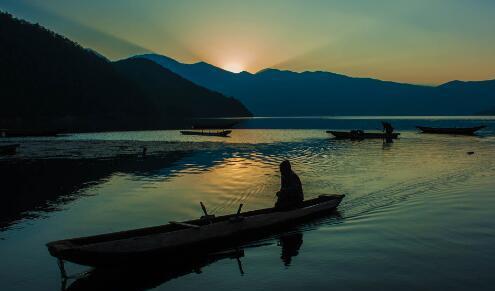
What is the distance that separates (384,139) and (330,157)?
38.4m

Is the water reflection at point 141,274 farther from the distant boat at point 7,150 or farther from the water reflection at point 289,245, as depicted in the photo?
the distant boat at point 7,150

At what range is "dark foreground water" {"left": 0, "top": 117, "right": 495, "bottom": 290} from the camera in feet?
43.0

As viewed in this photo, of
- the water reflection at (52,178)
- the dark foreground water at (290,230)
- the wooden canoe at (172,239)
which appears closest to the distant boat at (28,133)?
the water reflection at (52,178)

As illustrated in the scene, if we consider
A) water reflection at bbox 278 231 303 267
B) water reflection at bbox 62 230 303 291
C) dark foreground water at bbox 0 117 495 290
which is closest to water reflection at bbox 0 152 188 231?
dark foreground water at bbox 0 117 495 290

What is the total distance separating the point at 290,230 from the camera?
1822cm

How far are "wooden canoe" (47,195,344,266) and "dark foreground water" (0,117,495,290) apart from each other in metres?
0.61

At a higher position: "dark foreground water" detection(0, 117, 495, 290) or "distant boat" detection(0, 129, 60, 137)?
"distant boat" detection(0, 129, 60, 137)

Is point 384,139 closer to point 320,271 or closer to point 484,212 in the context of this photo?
point 484,212

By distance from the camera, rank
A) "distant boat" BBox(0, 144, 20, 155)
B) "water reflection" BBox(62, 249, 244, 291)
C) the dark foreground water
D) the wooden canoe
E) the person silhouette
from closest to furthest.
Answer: the wooden canoe → "water reflection" BBox(62, 249, 244, 291) → the dark foreground water → the person silhouette → "distant boat" BBox(0, 144, 20, 155)

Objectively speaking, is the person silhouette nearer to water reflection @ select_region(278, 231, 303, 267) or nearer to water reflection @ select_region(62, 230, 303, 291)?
water reflection @ select_region(278, 231, 303, 267)

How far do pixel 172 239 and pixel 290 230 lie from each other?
5.91 metres

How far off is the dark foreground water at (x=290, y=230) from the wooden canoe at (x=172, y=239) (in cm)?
61

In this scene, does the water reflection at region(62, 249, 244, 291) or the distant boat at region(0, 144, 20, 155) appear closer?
the water reflection at region(62, 249, 244, 291)

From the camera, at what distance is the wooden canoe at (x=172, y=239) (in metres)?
12.4
